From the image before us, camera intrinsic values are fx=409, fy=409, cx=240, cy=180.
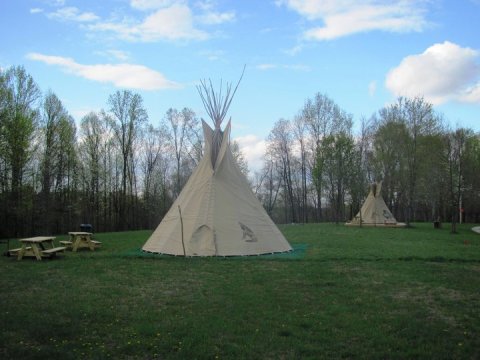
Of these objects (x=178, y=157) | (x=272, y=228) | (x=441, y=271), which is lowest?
(x=441, y=271)

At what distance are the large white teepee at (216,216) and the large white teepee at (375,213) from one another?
17.3 meters

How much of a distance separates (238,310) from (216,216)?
6350 millimetres

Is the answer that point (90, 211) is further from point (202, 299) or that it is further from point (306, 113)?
point (202, 299)

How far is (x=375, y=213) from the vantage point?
28719 mm

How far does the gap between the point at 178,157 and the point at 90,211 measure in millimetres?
9283

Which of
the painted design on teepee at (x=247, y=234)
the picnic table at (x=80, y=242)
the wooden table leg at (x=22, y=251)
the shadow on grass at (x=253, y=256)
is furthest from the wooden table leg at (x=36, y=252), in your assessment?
the painted design on teepee at (x=247, y=234)

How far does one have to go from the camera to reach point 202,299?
6.42 m

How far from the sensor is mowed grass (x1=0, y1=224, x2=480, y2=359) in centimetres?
421

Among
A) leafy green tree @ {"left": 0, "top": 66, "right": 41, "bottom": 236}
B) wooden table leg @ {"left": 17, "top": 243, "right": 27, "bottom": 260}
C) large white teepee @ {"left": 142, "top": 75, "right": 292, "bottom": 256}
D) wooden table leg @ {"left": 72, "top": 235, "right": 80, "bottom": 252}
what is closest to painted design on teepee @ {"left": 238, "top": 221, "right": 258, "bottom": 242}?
large white teepee @ {"left": 142, "top": 75, "right": 292, "bottom": 256}

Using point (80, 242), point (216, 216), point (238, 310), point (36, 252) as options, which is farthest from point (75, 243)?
point (238, 310)

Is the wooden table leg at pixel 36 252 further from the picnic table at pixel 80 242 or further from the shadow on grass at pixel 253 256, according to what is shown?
the picnic table at pixel 80 242

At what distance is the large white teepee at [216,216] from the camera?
38.0ft

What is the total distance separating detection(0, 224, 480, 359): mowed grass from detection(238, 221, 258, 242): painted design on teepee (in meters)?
1.63

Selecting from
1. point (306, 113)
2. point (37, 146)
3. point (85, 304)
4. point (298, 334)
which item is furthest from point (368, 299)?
point (306, 113)
